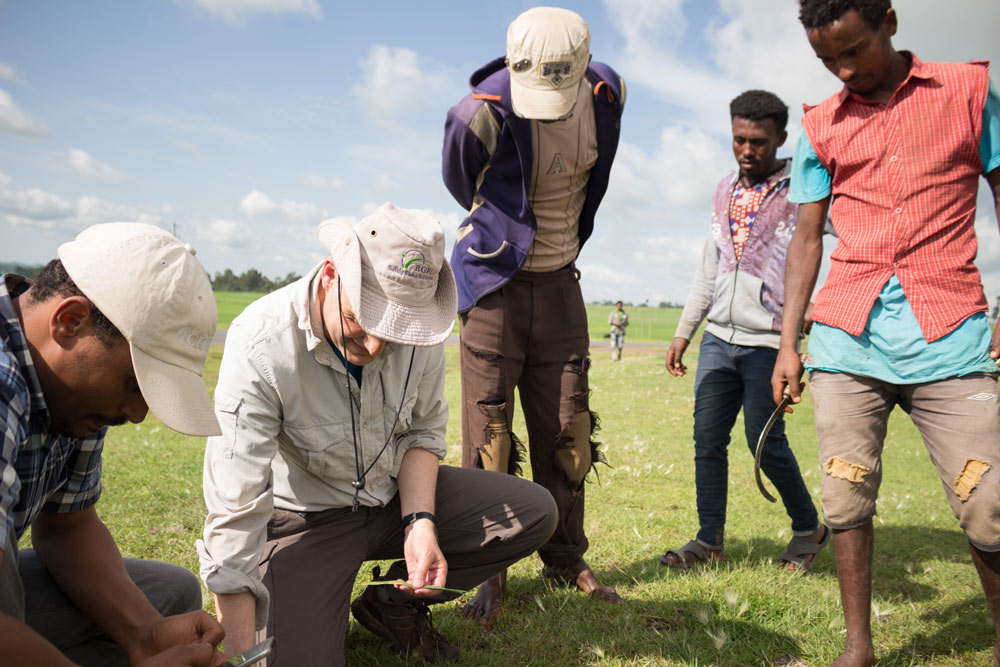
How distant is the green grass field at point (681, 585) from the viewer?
11.1ft

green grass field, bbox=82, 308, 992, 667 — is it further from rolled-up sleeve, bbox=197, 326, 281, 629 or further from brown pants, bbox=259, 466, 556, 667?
rolled-up sleeve, bbox=197, 326, 281, 629

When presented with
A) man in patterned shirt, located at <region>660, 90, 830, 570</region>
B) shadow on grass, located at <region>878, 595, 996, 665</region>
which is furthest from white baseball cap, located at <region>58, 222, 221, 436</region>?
man in patterned shirt, located at <region>660, 90, 830, 570</region>

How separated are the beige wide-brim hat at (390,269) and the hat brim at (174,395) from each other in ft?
2.28

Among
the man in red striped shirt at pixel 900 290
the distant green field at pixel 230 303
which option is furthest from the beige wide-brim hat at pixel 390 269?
the distant green field at pixel 230 303

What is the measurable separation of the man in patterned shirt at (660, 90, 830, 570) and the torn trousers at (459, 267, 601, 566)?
880 millimetres

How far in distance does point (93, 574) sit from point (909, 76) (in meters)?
3.72

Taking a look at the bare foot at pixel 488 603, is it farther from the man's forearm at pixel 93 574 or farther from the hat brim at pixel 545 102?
the hat brim at pixel 545 102

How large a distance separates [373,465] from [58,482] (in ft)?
4.05

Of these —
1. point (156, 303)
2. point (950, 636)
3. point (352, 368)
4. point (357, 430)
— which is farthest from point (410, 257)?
point (950, 636)

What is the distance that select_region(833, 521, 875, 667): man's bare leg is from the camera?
A: 9.88ft

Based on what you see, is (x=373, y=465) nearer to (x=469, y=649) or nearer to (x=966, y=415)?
(x=469, y=649)

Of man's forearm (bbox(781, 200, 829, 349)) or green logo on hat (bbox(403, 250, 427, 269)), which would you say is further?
man's forearm (bbox(781, 200, 829, 349))

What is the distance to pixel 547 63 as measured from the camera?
3527 millimetres

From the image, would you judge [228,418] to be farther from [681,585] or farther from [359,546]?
[681,585]
